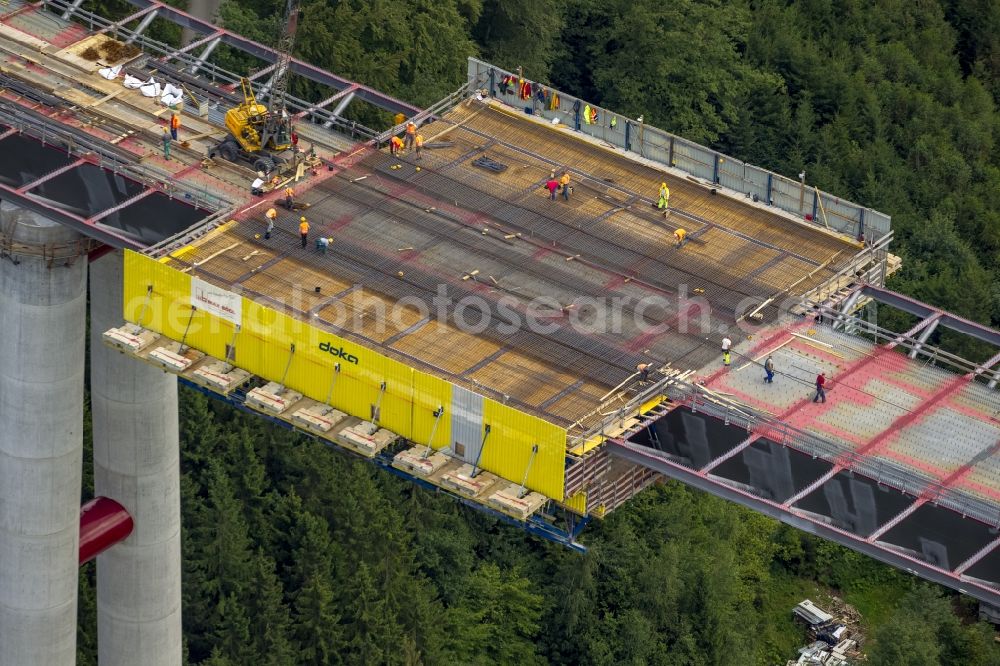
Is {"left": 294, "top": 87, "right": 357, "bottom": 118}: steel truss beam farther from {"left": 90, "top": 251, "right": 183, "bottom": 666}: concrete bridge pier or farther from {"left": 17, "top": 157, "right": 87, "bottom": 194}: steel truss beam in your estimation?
{"left": 17, "top": 157, "right": 87, "bottom": 194}: steel truss beam

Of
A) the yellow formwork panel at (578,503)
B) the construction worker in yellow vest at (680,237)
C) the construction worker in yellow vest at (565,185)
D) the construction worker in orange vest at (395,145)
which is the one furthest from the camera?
the construction worker in orange vest at (395,145)

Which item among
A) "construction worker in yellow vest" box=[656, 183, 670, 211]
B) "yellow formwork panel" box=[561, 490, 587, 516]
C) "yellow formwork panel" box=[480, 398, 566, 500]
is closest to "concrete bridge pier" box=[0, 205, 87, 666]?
"yellow formwork panel" box=[480, 398, 566, 500]

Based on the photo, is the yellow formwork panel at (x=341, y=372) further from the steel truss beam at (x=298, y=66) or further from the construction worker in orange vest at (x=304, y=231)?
the steel truss beam at (x=298, y=66)

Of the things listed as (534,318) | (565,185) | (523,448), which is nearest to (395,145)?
(565,185)

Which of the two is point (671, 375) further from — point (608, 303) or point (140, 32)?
point (140, 32)

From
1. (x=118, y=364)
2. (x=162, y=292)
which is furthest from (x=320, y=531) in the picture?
(x=162, y=292)

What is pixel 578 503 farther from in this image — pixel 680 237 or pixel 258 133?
pixel 258 133

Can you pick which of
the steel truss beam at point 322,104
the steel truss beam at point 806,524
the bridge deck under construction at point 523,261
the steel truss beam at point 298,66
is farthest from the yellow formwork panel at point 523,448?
the steel truss beam at point 322,104
